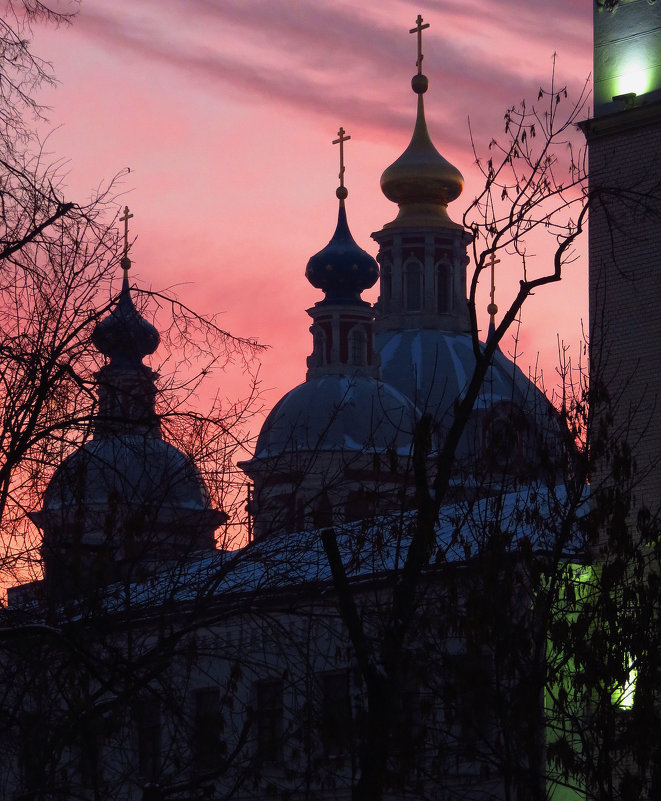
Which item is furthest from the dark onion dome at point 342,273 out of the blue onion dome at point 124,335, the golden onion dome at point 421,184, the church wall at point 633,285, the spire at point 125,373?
the blue onion dome at point 124,335

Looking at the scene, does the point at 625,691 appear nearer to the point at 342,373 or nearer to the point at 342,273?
the point at 342,373

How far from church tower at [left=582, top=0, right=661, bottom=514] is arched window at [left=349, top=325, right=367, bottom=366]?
3206cm

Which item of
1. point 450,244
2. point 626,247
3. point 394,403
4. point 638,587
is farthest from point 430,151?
point 638,587

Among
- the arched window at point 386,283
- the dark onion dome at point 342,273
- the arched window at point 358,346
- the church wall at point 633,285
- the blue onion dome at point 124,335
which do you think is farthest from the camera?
the arched window at point 386,283

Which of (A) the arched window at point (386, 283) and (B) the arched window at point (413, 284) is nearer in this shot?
(B) the arched window at point (413, 284)

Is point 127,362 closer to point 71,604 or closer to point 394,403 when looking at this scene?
point 71,604

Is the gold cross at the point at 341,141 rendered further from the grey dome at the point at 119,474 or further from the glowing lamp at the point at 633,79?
the grey dome at the point at 119,474

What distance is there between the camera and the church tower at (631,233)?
72.3 ft

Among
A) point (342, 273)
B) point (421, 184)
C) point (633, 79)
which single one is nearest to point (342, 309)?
point (342, 273)

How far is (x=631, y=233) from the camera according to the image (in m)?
22.5

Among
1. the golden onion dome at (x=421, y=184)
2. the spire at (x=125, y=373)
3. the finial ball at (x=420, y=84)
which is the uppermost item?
the finial ball at (x=420, y=84)

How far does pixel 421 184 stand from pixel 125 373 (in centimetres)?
5409

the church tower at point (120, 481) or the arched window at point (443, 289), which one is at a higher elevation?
the arched window at point (443, 289)

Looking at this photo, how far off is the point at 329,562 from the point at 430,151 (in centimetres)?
5440
